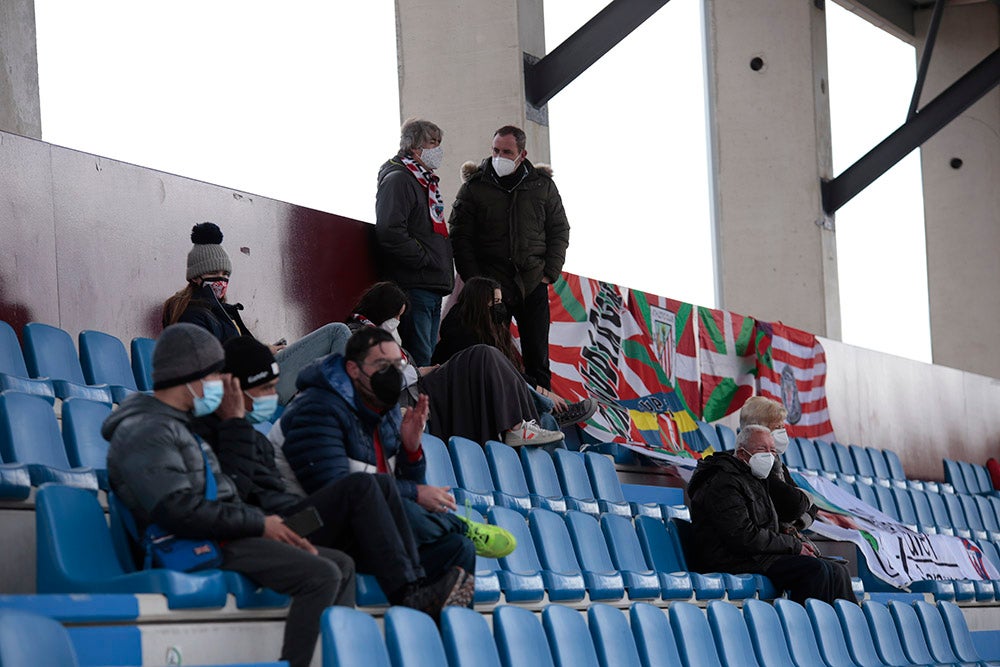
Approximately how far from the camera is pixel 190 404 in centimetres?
319

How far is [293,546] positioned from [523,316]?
3554 mm

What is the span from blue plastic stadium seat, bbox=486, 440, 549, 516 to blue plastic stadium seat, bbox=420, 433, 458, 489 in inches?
9.5

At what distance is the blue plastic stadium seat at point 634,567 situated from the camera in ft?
15.8

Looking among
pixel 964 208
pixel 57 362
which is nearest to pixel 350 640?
pixel 57 362

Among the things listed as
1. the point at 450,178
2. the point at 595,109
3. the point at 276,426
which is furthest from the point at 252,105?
the point at 276,426

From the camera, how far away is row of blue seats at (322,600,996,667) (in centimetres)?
287

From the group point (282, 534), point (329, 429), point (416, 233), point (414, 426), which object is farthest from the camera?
point (416, 233)

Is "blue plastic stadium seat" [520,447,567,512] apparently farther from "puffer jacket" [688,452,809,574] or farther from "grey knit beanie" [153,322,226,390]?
"grey knit beanie" [153,322,226,390]

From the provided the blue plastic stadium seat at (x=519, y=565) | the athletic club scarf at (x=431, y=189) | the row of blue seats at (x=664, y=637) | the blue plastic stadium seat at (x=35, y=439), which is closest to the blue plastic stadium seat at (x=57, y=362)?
the blue plastic stadium seat at (x=35, y=439)

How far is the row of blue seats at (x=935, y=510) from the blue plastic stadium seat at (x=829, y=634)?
3045 millimetres

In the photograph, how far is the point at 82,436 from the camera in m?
3.83

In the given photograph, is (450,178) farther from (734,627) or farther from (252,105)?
(734,627)

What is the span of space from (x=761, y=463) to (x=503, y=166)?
6.25 ft

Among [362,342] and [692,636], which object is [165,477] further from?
[692,636]
